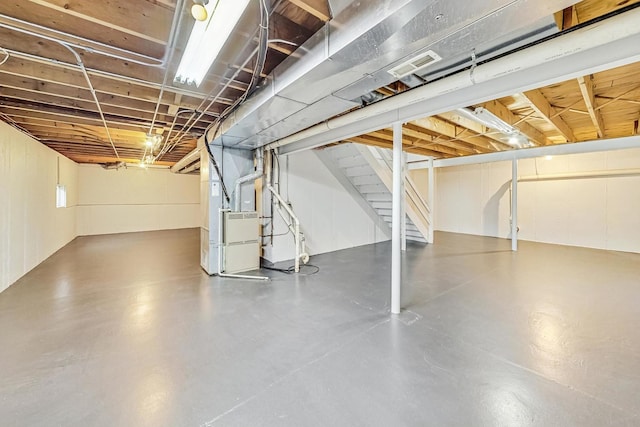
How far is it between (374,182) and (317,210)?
51.3 inches

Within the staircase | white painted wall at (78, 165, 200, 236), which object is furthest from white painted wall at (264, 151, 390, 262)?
white painted wall at (78, 165, 200, 236)

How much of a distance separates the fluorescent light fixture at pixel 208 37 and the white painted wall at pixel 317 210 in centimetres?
288

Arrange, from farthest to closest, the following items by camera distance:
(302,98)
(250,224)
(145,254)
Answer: (145,254), (250,224), (302,98)

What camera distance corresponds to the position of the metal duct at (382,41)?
1.12m

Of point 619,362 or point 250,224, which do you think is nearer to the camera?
point 619,362

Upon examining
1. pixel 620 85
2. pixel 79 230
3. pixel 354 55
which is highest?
pixel 620 85

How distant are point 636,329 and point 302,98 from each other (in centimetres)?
347

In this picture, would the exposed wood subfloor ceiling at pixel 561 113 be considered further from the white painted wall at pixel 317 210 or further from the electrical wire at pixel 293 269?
the electrical wire at pixel 293 269

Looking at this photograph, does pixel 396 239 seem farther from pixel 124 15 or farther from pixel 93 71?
pixel 93 71

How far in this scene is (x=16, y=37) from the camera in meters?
1.90

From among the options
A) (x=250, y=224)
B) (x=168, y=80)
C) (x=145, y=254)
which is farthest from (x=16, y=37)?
(x=145, y=254)

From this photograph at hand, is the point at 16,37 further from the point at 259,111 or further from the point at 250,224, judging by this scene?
the point at 250,224

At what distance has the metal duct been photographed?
44.2 inches

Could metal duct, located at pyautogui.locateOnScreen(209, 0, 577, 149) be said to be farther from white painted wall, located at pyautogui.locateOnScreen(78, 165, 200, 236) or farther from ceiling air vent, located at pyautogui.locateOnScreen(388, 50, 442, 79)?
white painted wall, located at pyautogui.locateOnScreen(78, 165, 200, 236)
